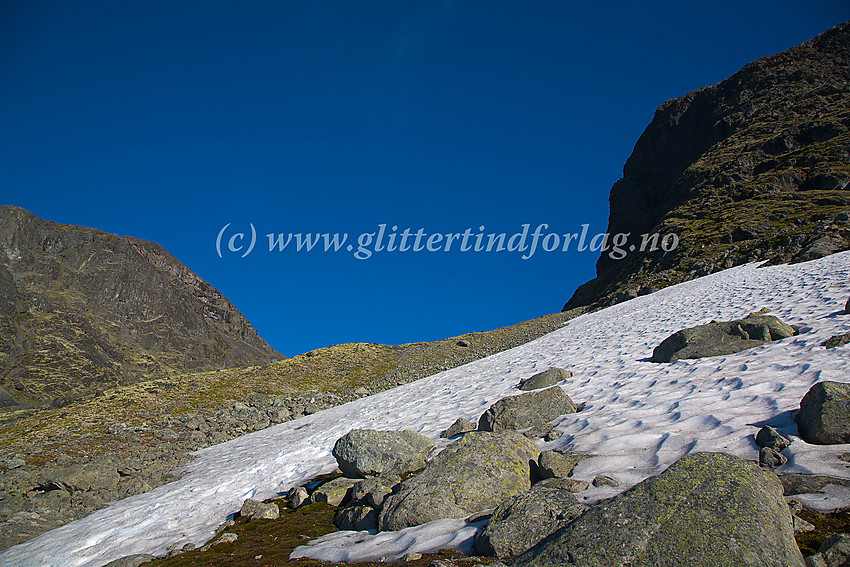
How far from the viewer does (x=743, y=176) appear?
103562 millimetres

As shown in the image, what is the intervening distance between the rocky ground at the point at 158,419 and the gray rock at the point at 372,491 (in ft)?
36.4

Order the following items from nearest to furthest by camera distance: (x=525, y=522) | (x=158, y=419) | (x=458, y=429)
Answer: (x=525, y=522)
(x=458, y=429)
(x=158, y=419)

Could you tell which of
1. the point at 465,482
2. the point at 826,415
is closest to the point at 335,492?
the point at 465,482

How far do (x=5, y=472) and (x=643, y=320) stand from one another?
32087mm

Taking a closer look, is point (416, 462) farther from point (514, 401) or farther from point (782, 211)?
point (782, 211)

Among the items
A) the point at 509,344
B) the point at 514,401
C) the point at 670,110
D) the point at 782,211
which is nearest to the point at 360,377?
the point at 509,344

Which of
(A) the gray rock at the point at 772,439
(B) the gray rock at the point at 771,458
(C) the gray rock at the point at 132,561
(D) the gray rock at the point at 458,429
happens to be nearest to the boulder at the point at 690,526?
(B) the gray rock at the point at 771,458

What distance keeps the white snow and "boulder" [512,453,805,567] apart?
1.61 m

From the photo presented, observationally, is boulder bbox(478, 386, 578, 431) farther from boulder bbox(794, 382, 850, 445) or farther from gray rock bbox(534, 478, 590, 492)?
boulder bbox(794, 382, 850, 445)

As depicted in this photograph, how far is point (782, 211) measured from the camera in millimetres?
73500

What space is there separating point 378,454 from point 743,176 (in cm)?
12285

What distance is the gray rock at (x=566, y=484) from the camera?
7.13 metres

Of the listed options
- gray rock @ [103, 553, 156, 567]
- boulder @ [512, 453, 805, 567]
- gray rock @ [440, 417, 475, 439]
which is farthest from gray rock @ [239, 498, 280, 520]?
boulder @ [512, 453, 805, 567]

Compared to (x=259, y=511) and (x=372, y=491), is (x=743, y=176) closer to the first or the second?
(x=372, y=491)
